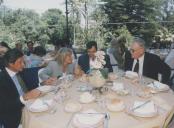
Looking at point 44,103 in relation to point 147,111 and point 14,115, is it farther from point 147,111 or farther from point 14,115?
point 147,111

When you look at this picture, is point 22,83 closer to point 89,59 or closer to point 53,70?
point 53,70

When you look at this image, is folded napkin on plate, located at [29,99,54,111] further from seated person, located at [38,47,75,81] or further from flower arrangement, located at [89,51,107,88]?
seated person, located at [38,47,75,81]

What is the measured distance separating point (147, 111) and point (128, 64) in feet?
5.68

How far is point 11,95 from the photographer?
2.13 metres

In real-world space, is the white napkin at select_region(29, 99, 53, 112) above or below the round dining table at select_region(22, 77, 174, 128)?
above

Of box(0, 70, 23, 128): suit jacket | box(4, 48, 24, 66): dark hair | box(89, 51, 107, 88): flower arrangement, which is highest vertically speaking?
box(4, 48, 24, 66): dark hair

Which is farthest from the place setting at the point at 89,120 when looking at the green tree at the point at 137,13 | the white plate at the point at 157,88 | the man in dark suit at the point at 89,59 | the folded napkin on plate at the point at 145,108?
the green tree at the point at 137,13

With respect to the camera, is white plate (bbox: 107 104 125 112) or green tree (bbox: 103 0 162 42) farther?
green tree (bbox: 103 0 162 42)

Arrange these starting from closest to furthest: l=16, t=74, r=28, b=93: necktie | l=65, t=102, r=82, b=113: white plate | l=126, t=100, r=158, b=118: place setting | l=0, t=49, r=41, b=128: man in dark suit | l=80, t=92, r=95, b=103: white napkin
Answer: l=126, t=100, r=158, b=118: place setting < l=65, t=102, r=82, b=113: white plate < l=80, t=92, r=95, b=103: white napkin < l=0, t=49, r=41, b=128: man in dark suit < l=16, t=74, r=28, b=93: necktie

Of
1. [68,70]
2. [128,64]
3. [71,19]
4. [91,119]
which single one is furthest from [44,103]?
[71,19]

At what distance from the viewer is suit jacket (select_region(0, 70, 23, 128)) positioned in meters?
2.09

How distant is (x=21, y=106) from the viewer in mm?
2199

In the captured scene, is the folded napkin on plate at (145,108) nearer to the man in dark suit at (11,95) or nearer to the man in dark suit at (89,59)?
the man in dark suit at (11,95)

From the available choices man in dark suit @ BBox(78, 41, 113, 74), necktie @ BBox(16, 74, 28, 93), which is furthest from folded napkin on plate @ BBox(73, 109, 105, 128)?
man in dark suit @ BBox(78, 41, 113, 74)
